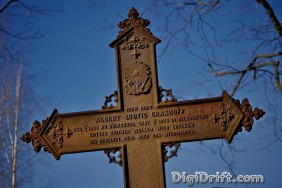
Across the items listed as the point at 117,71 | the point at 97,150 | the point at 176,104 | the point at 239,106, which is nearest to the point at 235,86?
the point at 239,106

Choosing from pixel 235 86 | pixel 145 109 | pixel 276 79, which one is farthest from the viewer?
pixel 145 109

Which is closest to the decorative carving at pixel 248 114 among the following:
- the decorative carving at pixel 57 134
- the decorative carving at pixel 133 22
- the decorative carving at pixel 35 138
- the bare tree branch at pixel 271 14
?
the bare tree branch at pixel 271 14

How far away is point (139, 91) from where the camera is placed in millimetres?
6641

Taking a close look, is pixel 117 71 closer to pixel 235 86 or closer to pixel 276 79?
pixel 235 86

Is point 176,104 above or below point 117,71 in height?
below

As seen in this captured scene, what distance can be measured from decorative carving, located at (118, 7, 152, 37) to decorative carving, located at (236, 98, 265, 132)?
6.13ft

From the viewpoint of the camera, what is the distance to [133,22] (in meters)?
6.80

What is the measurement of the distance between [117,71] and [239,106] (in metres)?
1.93

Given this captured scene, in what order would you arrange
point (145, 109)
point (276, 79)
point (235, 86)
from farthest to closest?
point (145, 109)
point (235, 86)
point (276, 79)

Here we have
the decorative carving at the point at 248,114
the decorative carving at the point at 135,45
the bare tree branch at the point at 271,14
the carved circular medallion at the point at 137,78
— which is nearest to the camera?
the bare tree branch at the point at 271,14

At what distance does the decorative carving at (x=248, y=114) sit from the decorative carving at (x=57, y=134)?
9.03ft

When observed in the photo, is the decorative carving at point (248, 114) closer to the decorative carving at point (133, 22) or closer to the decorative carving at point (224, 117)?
the decorative carving at point (224, 117)

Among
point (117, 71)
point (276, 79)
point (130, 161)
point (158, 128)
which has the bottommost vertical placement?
point (130, 161)

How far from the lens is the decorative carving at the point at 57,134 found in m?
6.68
